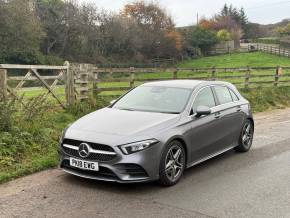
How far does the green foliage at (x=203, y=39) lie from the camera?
76.3 m

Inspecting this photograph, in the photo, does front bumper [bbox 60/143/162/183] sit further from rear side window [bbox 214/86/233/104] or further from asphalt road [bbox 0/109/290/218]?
rear side window [bbox 214/86/233/104]

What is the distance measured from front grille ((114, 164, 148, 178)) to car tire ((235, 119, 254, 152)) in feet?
10.8

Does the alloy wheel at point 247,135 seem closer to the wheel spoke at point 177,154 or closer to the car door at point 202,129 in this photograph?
the car door at point 202,129

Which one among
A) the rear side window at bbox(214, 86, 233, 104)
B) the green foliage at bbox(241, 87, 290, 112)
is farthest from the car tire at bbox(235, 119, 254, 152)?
the green foliage at bbox(241, 87, 290, 112)

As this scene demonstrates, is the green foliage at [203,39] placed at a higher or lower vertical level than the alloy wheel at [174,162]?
higher

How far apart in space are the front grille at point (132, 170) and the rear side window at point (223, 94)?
274cm

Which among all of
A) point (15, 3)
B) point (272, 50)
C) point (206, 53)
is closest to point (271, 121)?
point (15, 3)

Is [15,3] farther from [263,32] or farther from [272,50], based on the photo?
[263,32]

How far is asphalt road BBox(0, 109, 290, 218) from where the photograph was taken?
5.57 m

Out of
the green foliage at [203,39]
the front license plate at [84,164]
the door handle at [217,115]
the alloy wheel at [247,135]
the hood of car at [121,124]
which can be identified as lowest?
the alloy wheel at [247,135]

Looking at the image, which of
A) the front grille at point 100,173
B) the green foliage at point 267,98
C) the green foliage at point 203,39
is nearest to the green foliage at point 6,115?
the front grille at point 100,173

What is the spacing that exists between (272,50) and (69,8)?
29396 mm

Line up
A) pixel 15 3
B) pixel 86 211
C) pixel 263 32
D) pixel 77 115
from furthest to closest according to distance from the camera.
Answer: pixel 263 32 < pixel 15 3 < pixel 77 115 < pixel 86 211

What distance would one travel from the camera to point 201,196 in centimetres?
620
